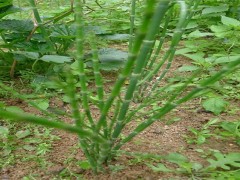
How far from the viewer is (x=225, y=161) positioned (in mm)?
852

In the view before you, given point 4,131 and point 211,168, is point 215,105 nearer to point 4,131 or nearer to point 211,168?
point 211,168

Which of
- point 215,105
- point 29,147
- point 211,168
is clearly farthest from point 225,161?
point 29,147

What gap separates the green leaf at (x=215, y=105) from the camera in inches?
44.9

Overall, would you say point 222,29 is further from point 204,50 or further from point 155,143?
point 155,143

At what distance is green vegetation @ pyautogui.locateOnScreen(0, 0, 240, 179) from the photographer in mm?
682

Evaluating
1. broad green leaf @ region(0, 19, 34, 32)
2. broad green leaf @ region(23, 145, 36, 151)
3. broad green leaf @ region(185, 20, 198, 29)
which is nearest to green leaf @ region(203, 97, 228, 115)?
broad green leaf @ region(23, 145, 36, 151)

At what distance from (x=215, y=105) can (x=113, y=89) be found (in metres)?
0.63

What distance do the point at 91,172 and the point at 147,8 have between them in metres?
0.51

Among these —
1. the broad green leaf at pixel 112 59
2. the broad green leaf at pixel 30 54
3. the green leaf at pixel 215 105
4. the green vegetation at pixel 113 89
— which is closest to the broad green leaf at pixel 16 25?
the green vegetation at pixel 113 89

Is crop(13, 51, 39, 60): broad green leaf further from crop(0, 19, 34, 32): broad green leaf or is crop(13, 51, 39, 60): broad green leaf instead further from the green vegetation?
crop(0, 19, 34, 32): broad green leaf

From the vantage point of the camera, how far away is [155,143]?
100 centimetres

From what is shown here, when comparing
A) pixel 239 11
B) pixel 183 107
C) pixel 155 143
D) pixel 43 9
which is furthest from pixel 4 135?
pixel 43 9

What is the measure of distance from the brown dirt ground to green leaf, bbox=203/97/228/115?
→ 0.09 ft

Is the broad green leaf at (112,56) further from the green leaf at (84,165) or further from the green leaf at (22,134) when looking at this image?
the green leaf at (84,165)
